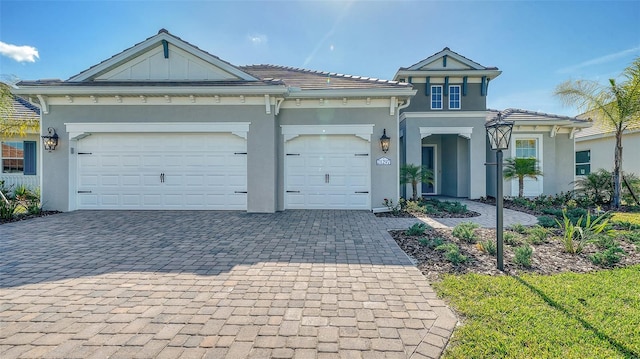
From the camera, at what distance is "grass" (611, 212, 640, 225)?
731 centimetres

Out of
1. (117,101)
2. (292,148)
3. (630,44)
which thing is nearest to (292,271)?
(292,148)

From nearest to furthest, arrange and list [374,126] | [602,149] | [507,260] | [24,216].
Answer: [507,260] → [24,216] → [374,126] → [602,149]

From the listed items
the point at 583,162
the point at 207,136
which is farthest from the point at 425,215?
the point at 583,162

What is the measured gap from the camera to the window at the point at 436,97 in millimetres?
11805

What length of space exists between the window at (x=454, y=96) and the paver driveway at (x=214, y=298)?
872 centimetres

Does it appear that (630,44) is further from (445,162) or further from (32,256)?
(32,256)

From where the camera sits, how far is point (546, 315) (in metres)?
2.62

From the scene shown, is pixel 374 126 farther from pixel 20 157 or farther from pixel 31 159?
pixel 20 157

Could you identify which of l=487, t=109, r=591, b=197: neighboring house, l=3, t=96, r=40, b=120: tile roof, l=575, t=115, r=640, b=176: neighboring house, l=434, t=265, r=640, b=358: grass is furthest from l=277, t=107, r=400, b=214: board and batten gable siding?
l=3, t=96, r=40, b=120: tile roof

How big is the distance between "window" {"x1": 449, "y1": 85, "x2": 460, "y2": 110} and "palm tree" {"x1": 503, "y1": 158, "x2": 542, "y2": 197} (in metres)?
3.04

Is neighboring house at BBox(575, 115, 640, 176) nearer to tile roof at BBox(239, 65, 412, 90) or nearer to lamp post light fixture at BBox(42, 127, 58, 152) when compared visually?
tile roof at BBox(239, 65, 412, 90)

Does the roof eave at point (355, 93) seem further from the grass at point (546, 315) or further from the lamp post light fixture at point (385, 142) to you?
the grass at point (546, 315)

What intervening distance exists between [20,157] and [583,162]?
2866cm

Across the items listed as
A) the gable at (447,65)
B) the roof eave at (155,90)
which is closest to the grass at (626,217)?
the gable at (447,65)
